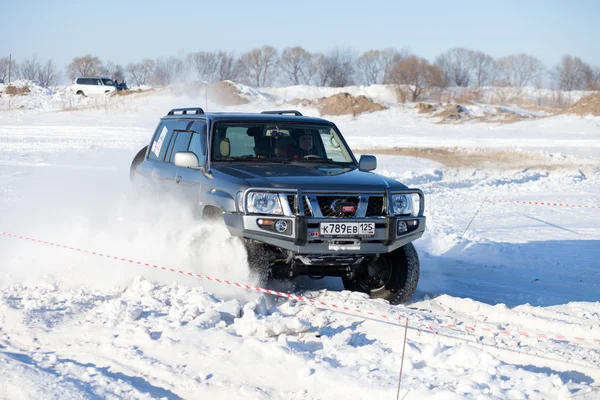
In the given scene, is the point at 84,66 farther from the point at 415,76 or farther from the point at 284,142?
the point at 284,142

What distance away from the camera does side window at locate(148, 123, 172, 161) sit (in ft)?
29.2

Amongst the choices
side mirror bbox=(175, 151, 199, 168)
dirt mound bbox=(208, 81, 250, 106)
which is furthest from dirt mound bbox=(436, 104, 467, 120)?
side mirror bbox=(175, 151, 199, 168)

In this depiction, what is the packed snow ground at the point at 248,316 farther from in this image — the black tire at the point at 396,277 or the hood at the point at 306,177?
the hood at the point at 306,177

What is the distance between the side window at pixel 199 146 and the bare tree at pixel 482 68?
7230 centimetres

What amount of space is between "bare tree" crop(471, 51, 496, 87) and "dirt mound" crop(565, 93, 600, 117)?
37349mm

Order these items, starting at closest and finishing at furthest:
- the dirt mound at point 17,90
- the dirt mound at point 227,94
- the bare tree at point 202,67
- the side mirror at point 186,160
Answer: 1. the side mirror at point 186,160
2. the bare tree at point 202,67
3. the dirt mound at point 227,94
4. the dirt mound at point 17,90

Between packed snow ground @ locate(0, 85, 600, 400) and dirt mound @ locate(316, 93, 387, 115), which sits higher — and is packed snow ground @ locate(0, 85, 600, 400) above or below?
below

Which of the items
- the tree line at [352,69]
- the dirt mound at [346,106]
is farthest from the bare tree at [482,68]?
the dirt mound at [346,106]

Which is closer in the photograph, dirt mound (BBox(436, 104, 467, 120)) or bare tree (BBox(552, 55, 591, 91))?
dirt mound (BBox(436, 104, 467, 120))

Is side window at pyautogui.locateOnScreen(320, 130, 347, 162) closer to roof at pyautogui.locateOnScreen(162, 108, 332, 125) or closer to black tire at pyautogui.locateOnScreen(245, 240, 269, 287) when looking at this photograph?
roof at pyautogui.locateOnScreen(162, 108, 332, 125)

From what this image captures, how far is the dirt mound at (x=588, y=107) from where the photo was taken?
127 ft

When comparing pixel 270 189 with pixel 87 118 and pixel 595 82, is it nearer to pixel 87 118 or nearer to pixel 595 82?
pixel 87 118

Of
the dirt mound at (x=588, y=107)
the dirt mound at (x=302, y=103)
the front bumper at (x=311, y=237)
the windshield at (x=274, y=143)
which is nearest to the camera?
the front bumper at (x=311, y=237)

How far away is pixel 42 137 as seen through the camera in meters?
27.7
